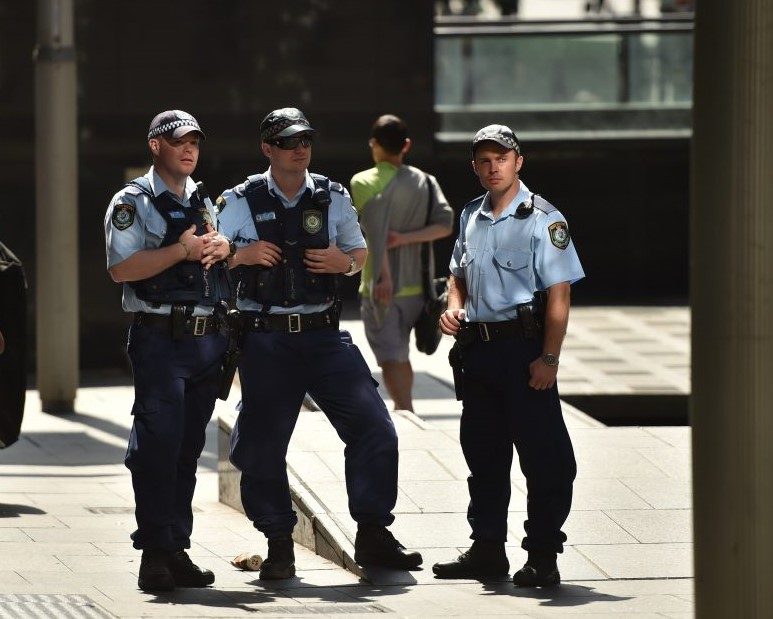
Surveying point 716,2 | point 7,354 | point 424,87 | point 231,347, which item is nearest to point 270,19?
point 424,87

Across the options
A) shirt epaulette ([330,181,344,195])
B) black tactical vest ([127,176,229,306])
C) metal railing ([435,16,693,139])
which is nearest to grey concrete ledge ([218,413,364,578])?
black tactical vest ([127,176,229,306])

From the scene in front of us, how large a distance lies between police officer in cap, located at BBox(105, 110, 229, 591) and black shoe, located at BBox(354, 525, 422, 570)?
76 centimetres

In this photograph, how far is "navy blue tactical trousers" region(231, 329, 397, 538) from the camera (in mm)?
6902

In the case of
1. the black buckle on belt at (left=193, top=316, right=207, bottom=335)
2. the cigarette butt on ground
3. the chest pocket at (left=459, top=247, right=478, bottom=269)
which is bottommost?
the cigarette butt on ground

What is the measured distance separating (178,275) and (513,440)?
1425 mm

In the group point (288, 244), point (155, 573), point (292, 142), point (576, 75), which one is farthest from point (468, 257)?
point (576, 75)

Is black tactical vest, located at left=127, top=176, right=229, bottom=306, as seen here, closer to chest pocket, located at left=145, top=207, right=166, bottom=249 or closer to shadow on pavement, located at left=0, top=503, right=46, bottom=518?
chest pocket, located at left=145, top=207, right=166, bottom=249

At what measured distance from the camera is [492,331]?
672cm

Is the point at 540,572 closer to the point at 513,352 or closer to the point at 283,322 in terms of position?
the point at 513,352

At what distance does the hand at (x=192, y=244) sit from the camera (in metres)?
6.58

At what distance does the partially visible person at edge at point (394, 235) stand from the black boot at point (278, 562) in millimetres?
2990

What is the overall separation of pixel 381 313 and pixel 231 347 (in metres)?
3.04

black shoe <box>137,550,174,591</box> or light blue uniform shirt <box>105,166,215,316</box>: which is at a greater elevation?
light blue uniform shirt <box>105,166,215,316</box>

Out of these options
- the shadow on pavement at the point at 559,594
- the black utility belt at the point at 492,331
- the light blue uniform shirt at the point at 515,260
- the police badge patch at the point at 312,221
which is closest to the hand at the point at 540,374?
the black utility belt at the point at 492,331
